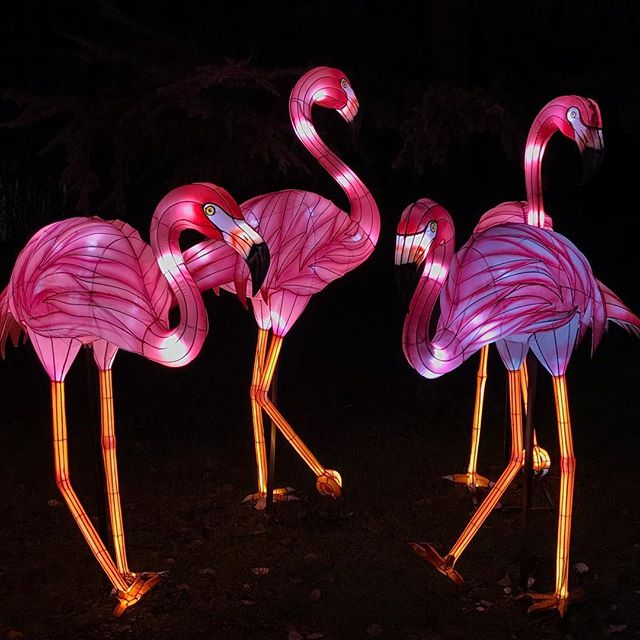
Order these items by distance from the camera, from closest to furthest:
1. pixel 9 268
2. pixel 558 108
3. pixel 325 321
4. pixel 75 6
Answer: pixel 558 108, pixel 75 6, pixel 325 321, pixel 9 268

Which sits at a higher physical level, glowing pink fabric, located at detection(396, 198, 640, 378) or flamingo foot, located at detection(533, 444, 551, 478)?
glowing pink fabric, located at detection(396, 198, 640, 378)

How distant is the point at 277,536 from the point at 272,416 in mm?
786

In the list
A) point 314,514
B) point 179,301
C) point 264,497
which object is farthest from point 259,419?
point 179,301

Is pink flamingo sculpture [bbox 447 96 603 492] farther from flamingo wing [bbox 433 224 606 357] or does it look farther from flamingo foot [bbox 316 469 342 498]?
flamingo foot [bbox 316 469 342 498]

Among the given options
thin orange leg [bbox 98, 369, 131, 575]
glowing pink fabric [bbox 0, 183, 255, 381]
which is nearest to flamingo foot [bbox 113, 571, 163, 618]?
thin orange leg [bbox 98, 369, 131, 575]

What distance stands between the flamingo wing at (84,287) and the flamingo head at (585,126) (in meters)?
2.61

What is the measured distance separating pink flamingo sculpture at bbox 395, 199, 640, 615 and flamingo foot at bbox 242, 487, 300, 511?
2.03 metres

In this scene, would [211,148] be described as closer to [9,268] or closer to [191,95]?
[191,95]

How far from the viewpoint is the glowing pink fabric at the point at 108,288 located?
14.3 ft

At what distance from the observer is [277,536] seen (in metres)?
5.63

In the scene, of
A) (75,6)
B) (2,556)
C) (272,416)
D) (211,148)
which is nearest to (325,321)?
(211,148)

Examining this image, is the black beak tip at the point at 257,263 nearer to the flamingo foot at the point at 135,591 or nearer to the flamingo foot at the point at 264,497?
the flamingo foot at the point at 135,591

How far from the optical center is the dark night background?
4.88 m

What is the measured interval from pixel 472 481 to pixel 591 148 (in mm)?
2587
